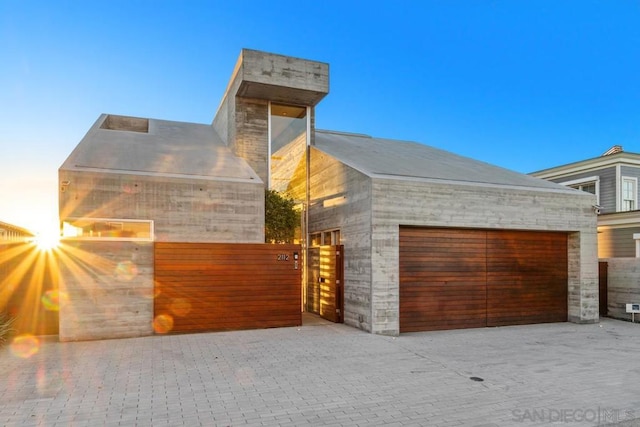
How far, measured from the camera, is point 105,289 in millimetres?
8516

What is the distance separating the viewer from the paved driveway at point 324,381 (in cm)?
449

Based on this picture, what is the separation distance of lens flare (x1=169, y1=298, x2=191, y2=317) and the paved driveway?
2.05 ft

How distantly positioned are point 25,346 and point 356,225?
24.0 feet

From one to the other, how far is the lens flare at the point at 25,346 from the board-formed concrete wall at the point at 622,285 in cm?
1477

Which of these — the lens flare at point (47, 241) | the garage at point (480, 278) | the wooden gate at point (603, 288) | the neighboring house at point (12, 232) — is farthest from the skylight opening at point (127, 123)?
the wooden gate at point (603, 288)

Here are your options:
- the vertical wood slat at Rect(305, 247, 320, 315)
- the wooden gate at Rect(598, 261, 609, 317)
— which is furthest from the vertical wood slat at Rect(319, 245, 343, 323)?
the wooden gate at Rect(598, 261, 609, 317)

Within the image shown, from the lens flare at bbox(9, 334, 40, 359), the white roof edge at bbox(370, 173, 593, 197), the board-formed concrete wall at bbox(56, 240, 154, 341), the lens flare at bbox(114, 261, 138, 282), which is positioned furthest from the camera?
the white roof edge at bbox(370, 173, 593, 197)

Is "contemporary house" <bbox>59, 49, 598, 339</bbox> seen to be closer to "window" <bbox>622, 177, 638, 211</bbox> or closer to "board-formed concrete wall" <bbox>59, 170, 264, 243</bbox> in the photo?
"board-formed concrete wall" <bbox>59, 170, 264, 243</bbox>

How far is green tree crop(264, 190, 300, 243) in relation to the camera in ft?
37.2

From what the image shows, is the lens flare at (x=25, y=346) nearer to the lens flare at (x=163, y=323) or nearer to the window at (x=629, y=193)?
the lens flare at (x=163, y=323)

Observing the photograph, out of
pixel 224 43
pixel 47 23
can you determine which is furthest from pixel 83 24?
pixel 224 43

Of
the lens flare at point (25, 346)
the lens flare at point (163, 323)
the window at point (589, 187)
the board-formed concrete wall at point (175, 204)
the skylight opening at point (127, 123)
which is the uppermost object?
the skylight opening at point (127, 123)

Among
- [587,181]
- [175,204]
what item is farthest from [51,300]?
[587,181]

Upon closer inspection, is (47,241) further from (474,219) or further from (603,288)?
(603,288)
